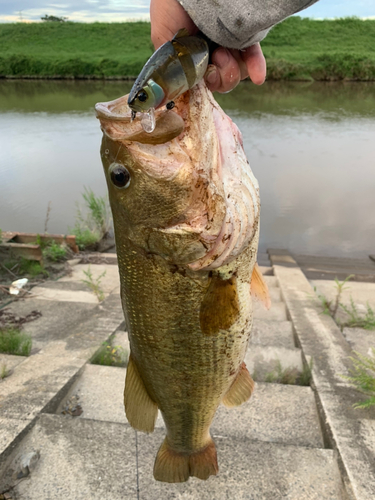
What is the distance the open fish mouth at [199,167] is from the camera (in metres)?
1.21

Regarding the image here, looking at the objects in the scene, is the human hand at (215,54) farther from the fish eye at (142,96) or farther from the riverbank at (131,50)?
the riverbank at (131,50)

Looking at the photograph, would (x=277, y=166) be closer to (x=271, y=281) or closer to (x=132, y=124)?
(x=271, y=281)

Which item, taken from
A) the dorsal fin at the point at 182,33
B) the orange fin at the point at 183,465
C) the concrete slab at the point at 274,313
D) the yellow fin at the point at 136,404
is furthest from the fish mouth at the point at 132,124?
the concrete slab at the point at 274,313

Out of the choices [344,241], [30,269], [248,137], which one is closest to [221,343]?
[30,269]

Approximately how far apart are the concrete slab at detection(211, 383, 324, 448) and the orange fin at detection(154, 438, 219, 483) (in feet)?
1.35

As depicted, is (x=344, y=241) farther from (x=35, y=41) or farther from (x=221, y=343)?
(x=35, y=41)

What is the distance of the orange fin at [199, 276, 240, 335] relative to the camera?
4.83ft

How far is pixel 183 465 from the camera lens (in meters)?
1.88

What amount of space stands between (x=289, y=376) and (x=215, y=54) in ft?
8.04

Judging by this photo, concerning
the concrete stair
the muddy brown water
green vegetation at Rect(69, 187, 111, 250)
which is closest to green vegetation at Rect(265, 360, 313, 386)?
the concrete stair

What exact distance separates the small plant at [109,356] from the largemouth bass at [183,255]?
1341 mm

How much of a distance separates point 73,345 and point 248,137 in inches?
546

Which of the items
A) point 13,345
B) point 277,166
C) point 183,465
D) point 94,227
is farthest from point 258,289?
point 277,166

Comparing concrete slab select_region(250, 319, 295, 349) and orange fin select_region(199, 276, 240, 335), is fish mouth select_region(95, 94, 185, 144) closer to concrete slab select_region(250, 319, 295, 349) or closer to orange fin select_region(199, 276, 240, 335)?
orange fin select_region(199, 276, 240, 335)
